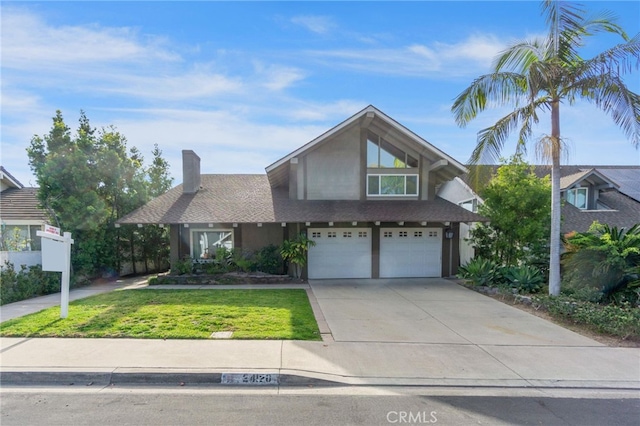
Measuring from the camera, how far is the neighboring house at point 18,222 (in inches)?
435

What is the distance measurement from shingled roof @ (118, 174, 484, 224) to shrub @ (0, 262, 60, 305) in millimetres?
2786

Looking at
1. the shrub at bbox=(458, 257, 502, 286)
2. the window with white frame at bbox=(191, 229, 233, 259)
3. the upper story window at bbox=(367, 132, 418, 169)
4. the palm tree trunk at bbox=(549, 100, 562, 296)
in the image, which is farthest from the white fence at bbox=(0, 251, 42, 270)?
the palm tree trunk at bbox=(549, 100, 562, 296)

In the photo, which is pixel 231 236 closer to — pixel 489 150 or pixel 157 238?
pixel 157 238

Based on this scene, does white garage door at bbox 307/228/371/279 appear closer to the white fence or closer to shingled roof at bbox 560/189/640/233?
shingled roof at bbox 560/189/640/233

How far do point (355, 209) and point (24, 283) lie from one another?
11.2 meters

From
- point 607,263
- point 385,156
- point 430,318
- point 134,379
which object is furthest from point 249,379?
point 385,156

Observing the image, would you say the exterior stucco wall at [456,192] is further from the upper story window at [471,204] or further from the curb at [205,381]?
the curb at [205,381]

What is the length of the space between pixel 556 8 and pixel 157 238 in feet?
56.6

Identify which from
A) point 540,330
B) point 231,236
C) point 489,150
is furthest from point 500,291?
point 231,236

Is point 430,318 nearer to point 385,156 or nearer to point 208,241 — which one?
point 385,156

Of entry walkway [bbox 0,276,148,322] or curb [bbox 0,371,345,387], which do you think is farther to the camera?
entry walkway [bbox 0,276,148,322]

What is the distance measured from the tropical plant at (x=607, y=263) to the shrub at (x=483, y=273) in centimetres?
215

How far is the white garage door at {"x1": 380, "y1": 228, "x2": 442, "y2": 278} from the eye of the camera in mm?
13695

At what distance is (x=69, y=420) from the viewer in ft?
12.3
